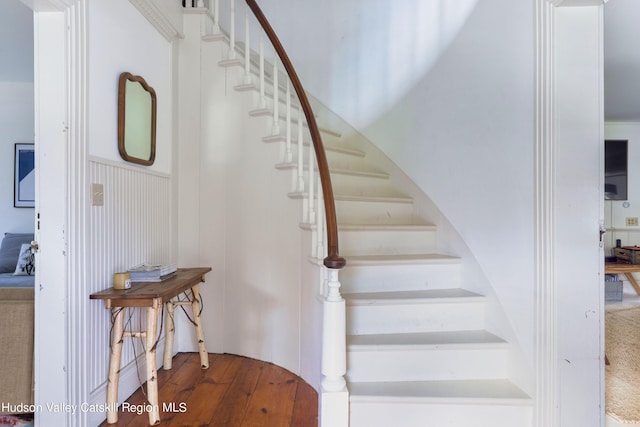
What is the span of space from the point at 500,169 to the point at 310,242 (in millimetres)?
1147

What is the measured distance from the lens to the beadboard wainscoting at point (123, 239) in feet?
5.66

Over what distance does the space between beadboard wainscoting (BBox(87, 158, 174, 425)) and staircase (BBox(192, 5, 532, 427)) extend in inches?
34.2

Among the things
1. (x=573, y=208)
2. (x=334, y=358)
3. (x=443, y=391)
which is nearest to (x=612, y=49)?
(x=573, y=208)

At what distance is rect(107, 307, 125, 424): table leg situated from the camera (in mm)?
1680

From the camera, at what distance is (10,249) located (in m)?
3.55

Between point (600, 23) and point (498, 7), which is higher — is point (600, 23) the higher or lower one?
the lower one

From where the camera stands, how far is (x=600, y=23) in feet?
4.99

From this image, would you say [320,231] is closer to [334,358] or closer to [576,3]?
[334,358]

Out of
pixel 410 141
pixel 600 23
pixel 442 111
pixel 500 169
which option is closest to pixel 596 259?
pixel 500 169

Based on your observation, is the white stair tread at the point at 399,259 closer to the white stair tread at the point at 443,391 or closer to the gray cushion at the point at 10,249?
the white stair tread at the point at 443,391

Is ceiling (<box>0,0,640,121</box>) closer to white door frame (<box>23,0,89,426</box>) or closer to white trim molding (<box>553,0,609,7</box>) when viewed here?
white trim molding (<box>553,0,609,7</box>)

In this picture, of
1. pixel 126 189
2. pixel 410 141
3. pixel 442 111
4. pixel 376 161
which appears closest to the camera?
pixel 126 189

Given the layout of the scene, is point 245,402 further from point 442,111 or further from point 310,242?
point 442,111

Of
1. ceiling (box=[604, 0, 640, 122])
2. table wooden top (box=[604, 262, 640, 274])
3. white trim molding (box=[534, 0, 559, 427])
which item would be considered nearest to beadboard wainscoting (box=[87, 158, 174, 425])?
white trim molding (box=[534, 0, 559, 427])
